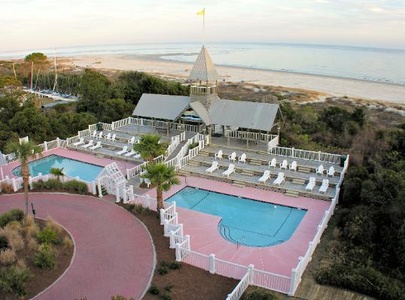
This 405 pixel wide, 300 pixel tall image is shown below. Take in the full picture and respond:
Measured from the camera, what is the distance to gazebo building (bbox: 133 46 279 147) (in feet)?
85.5

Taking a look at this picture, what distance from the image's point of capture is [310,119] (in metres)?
33.3

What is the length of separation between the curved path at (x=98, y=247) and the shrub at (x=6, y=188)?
66 centimetres

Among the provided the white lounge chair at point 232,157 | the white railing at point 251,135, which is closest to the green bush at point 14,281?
the white lounge chair at point 232,157

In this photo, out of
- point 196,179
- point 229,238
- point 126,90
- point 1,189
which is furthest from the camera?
point 126,90

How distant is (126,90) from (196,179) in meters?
22.6

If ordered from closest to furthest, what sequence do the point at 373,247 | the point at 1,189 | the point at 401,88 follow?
the point at 373,247 → the point at 1,189 → the point at 401,88

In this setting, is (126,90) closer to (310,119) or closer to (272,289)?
(310,119)

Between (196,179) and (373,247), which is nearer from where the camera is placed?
(373,247)

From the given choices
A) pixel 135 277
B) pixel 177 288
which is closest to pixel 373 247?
pixel 177 288

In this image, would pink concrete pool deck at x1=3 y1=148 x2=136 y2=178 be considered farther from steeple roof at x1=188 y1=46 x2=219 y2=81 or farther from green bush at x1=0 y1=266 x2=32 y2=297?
green bush at x1=0 y1=266 x2=32 y2=297

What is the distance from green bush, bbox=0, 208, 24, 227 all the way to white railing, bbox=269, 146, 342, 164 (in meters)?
16.5

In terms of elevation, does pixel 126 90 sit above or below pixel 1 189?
above

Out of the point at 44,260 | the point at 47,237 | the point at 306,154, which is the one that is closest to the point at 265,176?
the point at 306,154

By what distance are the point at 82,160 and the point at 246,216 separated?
A: 579 inches
